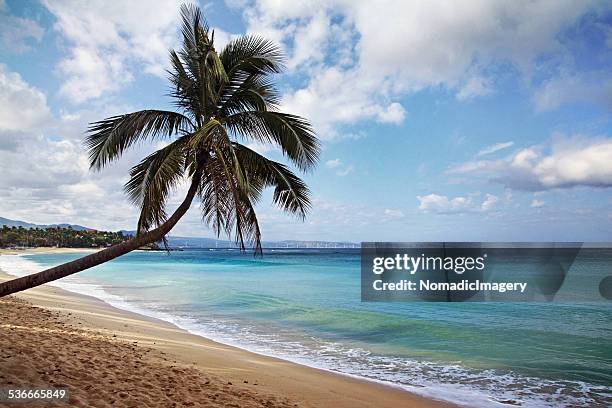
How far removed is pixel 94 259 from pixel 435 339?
400 inches

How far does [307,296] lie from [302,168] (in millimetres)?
18019

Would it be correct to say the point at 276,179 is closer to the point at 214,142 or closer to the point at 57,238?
the point at 214,142

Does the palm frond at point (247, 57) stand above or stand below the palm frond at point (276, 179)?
above

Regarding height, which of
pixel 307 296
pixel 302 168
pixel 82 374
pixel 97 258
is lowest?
pixel 307 296

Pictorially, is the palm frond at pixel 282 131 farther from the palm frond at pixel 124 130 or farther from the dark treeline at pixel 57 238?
the dark treeline at pixel 57 238

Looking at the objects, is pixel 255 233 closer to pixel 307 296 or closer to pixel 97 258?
pixel 97 258

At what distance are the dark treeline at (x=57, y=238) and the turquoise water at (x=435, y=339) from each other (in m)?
106

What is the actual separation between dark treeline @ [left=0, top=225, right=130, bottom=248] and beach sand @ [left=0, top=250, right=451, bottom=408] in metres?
112

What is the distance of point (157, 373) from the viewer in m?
6.22

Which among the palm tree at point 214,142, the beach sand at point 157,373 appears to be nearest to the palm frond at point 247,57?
the palm tree at point 214,142

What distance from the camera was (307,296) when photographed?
925 inches

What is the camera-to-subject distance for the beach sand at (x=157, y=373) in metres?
5.08

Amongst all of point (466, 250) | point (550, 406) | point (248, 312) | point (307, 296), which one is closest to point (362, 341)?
point (550, 406)

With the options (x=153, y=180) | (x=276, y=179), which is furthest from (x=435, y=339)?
(x=153, y=180)
